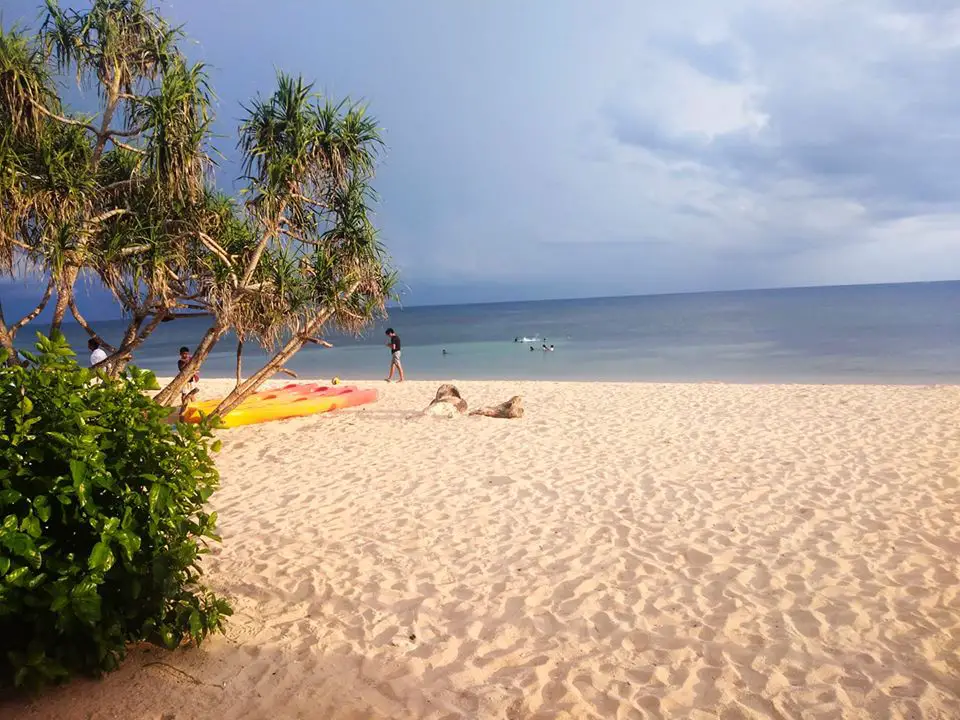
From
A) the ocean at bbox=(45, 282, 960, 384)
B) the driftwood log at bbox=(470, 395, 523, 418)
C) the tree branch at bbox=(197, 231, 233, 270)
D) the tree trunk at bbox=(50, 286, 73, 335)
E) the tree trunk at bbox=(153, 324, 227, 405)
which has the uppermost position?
the tree branch at bbox=(197, 231, 233, 270)

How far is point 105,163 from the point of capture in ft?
26.5

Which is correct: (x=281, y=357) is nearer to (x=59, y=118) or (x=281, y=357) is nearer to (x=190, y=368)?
(x=190, y=368)

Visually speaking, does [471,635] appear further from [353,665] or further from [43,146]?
[43,146]

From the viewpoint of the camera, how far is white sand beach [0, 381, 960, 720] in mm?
2957

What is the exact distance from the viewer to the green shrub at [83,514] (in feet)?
8.24

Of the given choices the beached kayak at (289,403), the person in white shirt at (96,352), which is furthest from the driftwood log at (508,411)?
the person in white shirt at (96,352)

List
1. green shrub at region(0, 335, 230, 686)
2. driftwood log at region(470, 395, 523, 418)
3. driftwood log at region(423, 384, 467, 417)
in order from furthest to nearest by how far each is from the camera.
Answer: driftwood log at region(423, 384, 467, 417), driftwood log at region(470, 395, 523, 418), green shrub at region(0, 335, 230, 686)

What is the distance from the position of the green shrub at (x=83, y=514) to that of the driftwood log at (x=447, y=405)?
795 centimetres

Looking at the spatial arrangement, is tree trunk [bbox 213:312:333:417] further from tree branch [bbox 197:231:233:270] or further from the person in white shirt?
the person in white shirt

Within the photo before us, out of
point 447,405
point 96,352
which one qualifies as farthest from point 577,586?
point 96,352

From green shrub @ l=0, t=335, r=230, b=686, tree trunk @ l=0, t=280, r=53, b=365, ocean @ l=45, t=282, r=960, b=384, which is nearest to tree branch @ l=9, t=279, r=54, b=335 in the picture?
tree trunk @ l=0, t=280, r=53, b=365

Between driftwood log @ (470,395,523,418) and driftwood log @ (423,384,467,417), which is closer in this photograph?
driftwood log @ (470,395,523,418)

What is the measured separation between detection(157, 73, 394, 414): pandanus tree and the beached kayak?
1.02 metres

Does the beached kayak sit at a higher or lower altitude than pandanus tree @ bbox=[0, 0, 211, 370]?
lower
